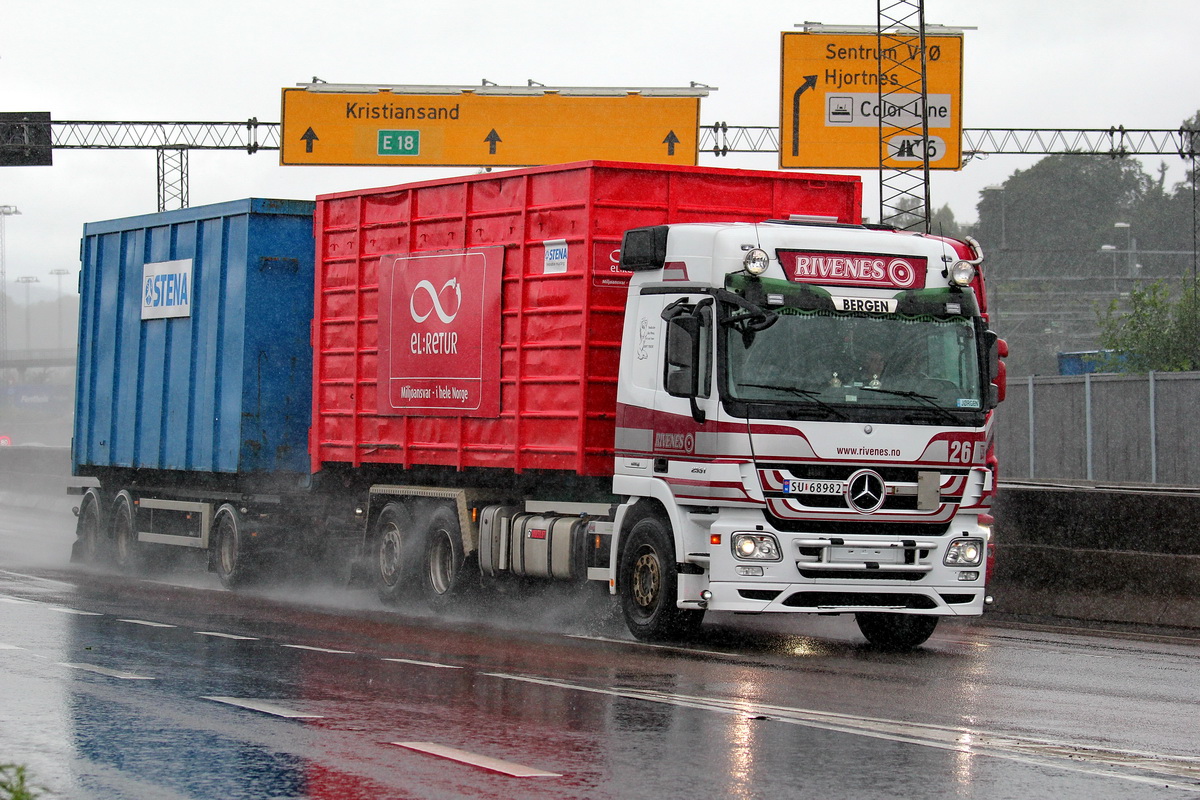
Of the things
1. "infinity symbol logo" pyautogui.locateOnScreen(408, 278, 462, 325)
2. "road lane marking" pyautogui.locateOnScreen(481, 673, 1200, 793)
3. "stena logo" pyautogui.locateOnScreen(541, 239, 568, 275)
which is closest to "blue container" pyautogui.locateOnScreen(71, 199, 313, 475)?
"infinity symbol logo" pyautogui.locateOnScreen(408, 278, 462, 325)

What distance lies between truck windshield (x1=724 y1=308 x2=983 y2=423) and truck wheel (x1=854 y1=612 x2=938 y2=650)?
68.4 inches

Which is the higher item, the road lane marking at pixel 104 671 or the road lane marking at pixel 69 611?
the road lane marking at pixel 69 611

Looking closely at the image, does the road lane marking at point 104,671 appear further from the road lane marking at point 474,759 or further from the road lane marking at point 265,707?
the road lane marking at point 474,759

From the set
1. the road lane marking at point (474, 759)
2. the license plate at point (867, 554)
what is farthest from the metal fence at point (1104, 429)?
the road lane marking at point (474, 759)

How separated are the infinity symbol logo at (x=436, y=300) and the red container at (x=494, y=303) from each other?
19mm

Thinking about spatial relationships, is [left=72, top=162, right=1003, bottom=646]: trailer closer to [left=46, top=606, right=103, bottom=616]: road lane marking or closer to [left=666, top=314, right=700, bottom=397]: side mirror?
[left=666, top=314, right=700, bottom=397]: side mirror

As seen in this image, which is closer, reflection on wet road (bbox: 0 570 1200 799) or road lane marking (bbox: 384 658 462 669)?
reflection on wet road (bbox: 0 570 1200 799)

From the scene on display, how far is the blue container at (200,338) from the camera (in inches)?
747

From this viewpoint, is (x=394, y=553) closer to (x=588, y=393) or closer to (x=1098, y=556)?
(x=588, y=393)

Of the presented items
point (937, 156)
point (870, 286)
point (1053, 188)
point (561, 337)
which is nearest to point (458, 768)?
point (870, 286)

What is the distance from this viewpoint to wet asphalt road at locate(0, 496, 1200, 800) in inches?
275

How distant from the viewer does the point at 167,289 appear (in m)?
21.0

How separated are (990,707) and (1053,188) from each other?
108178 mm

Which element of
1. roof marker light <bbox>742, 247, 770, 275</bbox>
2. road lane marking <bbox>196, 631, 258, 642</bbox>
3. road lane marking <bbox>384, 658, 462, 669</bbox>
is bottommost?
road lane marking <bbox>384, 658, 462, 669</bbox>
